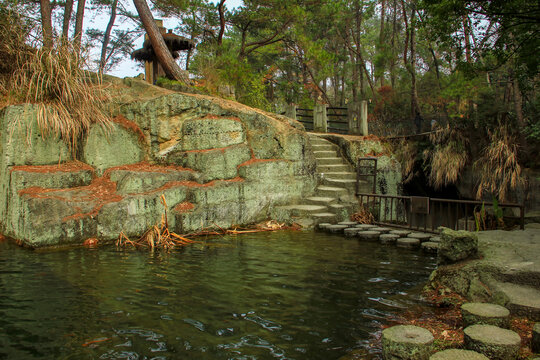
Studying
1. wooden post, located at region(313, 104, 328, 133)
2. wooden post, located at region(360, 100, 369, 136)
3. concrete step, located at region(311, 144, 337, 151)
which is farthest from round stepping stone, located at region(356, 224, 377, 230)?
wooden post, located at region(313, 104, 328, 133)

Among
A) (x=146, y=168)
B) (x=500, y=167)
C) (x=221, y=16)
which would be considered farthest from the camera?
(x=221, y=16)

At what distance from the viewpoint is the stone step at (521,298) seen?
11.2 ft

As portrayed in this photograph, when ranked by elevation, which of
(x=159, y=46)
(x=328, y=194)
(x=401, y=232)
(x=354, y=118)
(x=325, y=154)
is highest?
(x=159, y=46)

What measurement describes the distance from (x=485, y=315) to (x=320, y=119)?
12.7 metres

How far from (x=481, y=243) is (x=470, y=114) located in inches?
273

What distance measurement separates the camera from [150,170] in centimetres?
873

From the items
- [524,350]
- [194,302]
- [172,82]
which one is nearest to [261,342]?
[194,302]

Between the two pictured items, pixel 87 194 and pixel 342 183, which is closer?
pixel 87 194

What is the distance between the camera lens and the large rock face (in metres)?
7.09

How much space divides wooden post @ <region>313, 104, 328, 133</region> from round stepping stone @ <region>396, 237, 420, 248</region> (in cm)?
871

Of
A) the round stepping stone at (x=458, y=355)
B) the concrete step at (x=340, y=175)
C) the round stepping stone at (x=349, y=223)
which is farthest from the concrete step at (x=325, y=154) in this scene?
the round stepping stone at (x=458, y=355)

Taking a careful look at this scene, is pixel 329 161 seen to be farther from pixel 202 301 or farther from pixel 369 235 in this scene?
pixel 202 301

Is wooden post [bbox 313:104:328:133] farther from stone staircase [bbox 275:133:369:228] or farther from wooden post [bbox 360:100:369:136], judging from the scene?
stone staircase [bbox 275:133:369:228]

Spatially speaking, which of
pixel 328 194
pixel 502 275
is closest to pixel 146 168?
pixel 328 194
